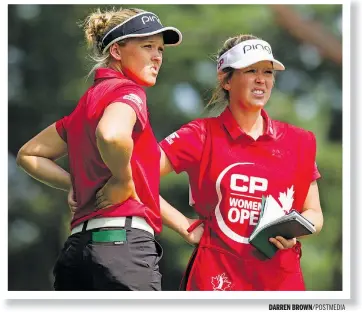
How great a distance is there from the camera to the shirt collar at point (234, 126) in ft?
18.2

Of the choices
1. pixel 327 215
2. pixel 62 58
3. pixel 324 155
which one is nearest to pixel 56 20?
pixel 62 58

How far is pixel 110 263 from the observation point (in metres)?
4.83

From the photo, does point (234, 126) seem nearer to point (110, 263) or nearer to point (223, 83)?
point (223, 83)

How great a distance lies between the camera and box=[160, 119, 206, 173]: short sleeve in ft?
18.0

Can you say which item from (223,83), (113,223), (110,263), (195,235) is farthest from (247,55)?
(110,263)

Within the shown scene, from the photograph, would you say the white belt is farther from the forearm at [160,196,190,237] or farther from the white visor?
the white visor

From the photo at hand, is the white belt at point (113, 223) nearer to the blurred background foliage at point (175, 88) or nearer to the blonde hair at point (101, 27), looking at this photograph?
the blonde hair at point (101, 27)

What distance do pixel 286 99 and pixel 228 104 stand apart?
9.37ft

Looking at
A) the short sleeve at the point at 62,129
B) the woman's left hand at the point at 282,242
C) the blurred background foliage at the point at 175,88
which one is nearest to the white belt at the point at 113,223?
the short sleeve at the point at 62,129

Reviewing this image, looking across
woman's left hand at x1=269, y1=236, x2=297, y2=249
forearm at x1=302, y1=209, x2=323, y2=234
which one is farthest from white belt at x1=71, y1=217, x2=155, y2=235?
forearm at x1=302, y1=209, x2=323, y2=234

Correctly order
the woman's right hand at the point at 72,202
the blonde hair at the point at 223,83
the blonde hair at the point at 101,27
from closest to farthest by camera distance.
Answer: the woman's right hand at the point at 72,202 < the blonde hair at the point at 101,27 < the blonde hair at the point at 223,83

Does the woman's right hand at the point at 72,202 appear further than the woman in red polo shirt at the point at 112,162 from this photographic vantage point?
Yes

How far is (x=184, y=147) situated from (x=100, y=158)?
0.64 m

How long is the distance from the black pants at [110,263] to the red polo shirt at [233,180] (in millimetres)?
548
